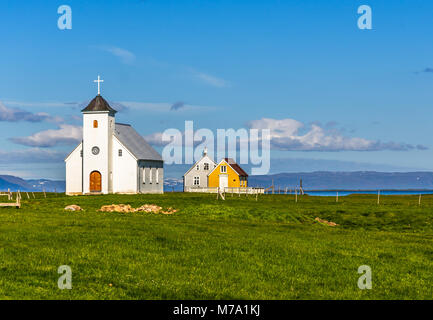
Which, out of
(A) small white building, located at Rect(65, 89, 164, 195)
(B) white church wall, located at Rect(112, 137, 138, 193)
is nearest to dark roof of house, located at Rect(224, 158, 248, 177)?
(A) small white building, located at Rect(65, 89, 164, 195)

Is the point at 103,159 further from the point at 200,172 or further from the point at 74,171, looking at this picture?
the point at 200,172

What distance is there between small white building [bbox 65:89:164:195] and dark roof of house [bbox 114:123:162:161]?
0.70ft

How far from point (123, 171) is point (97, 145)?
497cm

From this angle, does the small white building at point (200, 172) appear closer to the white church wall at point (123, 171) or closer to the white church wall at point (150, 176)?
the white church wall at point (150, 176)

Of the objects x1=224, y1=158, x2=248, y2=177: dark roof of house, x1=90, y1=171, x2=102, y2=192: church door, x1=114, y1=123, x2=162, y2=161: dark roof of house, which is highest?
x1=114, y1=123, x2=162, y2=161: dark roof of house

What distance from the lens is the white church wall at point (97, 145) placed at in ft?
257

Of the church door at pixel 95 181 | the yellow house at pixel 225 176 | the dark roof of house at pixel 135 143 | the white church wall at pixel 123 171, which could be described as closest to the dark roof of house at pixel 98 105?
the dark roof of house at pixel 135 143

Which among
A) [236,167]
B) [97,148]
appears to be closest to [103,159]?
[97,148]

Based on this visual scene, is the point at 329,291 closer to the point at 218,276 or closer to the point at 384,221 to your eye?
the point at 218,276

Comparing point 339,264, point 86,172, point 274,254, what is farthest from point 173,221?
point 86,172

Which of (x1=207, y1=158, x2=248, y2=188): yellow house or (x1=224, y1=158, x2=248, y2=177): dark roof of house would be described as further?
(x1=224, y1=158, x2=248, y2=177): dark roof of house

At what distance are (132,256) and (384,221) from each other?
2876 cm

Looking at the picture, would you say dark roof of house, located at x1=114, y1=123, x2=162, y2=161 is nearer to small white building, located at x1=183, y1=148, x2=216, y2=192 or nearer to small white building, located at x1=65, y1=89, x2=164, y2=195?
small white building, located at x1=65, y1=89, x2=164, y2=195

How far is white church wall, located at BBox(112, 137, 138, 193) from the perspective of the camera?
259ft
